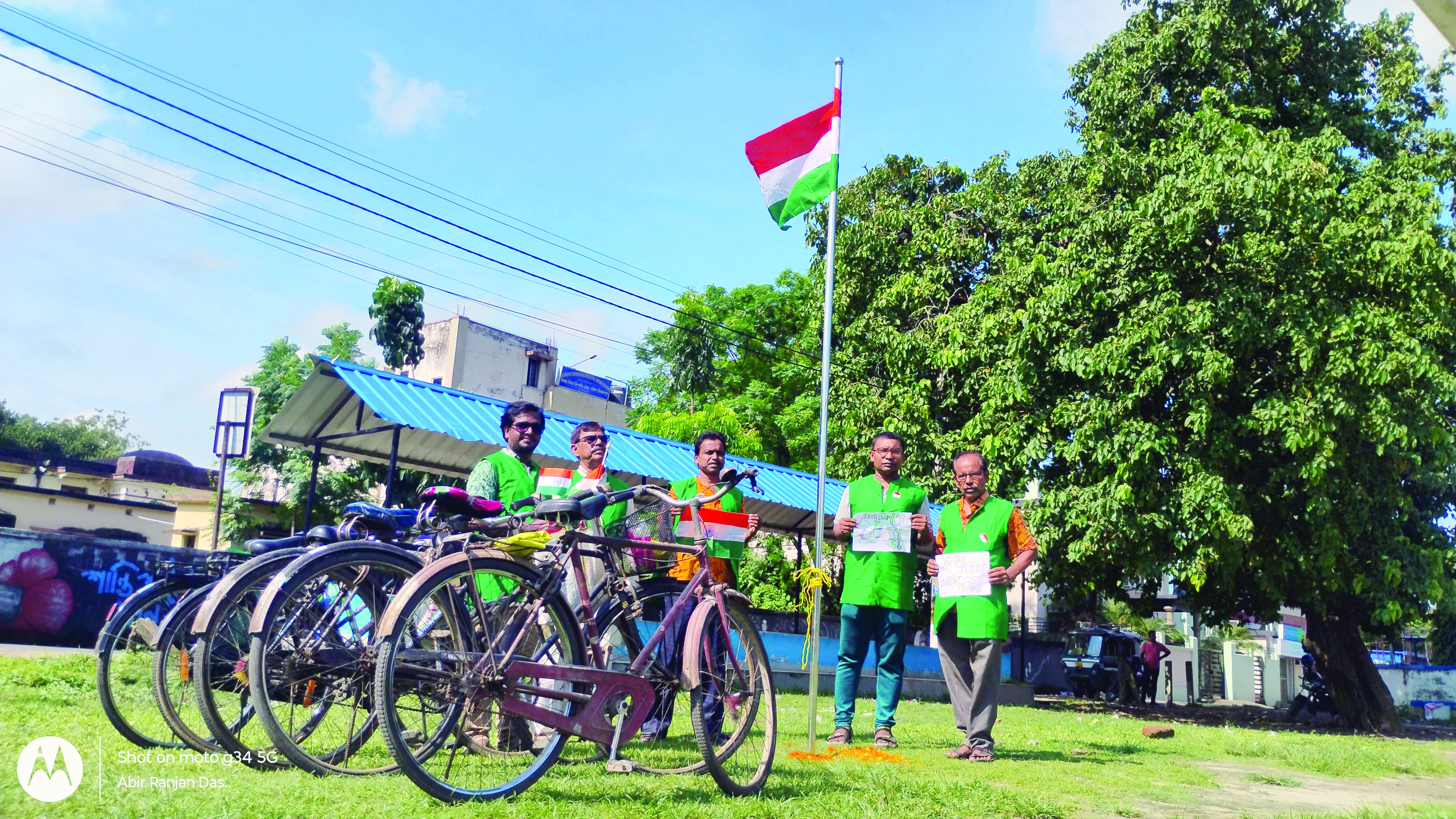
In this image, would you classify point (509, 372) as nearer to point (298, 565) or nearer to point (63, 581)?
point (63, 581)

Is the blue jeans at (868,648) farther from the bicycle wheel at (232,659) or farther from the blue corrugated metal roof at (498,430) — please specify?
the bicycle wheel at (232,659)

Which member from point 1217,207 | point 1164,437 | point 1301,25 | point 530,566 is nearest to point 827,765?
point 530,566

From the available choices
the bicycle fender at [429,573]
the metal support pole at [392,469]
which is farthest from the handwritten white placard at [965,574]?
the metal support pole at [392,469]

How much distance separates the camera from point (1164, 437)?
47.1ft

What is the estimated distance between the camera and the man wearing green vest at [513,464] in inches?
216

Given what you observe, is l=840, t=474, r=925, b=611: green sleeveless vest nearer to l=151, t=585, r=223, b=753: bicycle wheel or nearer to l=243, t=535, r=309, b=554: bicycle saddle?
l=243, t=535, r=309, b=554: bicycle saddle

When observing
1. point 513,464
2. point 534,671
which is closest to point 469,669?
point 534,671

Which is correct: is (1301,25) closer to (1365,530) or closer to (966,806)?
(1365,530)

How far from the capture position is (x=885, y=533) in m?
6.49

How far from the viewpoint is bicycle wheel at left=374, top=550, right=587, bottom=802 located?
3.58m

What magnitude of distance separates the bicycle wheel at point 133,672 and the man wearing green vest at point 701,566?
2.06m

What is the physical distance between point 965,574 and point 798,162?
118 inches

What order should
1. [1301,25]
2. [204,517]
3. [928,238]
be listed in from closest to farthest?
[1301,25], [928,238], [204,517]

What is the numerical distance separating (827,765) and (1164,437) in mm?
10557
